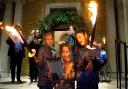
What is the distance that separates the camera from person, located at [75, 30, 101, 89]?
4129mm

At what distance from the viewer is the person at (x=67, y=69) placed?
421cm

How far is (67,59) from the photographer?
429 cm

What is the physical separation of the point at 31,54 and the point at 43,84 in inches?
23.2

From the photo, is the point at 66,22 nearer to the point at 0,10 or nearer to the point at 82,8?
the point at 82,8

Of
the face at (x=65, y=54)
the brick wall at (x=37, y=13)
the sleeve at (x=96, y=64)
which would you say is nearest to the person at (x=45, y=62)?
the face at (x=65, y=54)

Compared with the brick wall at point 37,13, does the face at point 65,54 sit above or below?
below

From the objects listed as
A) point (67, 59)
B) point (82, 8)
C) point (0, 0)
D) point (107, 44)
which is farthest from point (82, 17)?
point (67, 59)

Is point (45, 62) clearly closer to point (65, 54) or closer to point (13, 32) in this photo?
point (65, 54)

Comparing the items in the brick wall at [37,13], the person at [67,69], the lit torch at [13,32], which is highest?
the brick wall at [37,13]

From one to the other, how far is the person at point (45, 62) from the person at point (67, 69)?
170mm

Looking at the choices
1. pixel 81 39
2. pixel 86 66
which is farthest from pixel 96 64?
pixel 81 39

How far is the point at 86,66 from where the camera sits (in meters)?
4.20

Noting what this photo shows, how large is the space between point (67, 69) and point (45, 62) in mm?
328

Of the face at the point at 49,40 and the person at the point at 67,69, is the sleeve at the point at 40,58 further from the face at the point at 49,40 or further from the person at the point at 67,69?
the person at the point at 67,69
